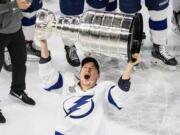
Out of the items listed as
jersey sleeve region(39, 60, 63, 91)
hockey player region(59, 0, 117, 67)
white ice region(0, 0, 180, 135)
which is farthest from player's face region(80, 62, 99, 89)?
hockey player region(59, 0, 117, 67)

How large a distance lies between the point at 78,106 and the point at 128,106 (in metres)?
0.94

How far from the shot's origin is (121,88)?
6.40 ft

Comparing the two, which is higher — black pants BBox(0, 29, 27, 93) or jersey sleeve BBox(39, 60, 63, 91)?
jersey sleeve BBox(39, 60, 63, 91)

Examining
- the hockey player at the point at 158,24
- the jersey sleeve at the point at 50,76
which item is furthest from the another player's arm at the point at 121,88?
the hockey player at the point at 158,24

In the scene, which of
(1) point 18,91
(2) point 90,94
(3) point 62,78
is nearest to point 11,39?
(1) point 18,91

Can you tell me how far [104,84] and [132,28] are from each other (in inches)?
10.9

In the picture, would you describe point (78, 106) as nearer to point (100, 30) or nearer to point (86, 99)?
point (86, 99)

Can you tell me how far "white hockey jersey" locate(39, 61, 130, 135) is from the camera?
6.55ft

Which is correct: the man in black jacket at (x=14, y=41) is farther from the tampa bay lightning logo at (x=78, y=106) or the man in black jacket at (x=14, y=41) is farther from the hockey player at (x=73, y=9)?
the tampa bay lightning logo at (x=78, y=106)

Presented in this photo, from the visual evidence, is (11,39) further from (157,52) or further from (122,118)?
(157,52)

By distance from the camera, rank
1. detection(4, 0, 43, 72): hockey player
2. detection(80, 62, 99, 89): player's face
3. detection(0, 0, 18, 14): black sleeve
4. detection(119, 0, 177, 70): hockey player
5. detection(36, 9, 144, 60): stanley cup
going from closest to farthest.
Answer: detection(36, 9, 144, 60): stanley cup < detection(80, 62, 99, 89): player's face < detection(0, 0, 18, 14): black sleeve < detection(119, 0, 177, 70): hockey player < detection(4, 0, 43, 72): hockey player

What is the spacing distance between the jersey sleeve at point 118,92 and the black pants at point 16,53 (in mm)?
927

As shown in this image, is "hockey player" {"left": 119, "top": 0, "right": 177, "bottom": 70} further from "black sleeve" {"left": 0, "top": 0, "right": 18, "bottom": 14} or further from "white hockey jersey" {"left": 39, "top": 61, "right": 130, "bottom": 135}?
"white hockey jersey" {"left": 39, "top": 61, "right": 130, "bottom": 135}

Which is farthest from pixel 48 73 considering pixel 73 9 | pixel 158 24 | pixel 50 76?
pixel 158 24
